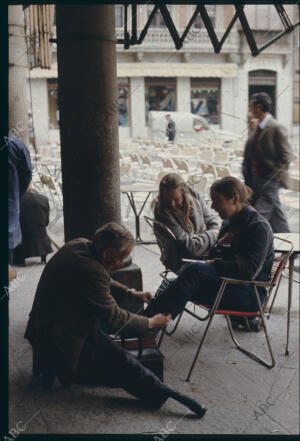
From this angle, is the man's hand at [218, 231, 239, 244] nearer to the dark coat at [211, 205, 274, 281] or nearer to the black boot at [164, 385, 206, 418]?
the dark coat at [211, 205, 274, 281]

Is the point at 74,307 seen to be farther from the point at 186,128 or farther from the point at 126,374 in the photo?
the point at 186,128

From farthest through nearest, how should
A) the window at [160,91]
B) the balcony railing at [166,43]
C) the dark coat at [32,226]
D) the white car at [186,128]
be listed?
the window at [160,91] → the balcony railing at [166,43] → the white car at [186,128] → the dark coat at [32,226]

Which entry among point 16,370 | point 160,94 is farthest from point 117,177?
point 160,94

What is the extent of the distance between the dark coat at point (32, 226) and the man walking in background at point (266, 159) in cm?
224

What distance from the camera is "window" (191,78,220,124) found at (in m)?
16.3

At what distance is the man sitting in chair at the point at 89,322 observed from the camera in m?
2.88

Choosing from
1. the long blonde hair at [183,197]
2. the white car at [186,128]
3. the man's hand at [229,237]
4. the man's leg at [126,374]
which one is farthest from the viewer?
the white car at [186,128]

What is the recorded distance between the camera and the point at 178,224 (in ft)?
13.8

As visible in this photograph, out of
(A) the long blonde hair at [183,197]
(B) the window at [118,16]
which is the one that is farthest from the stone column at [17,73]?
(A) the long blonde hair at [183,197]

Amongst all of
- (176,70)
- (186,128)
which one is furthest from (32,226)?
(176,70)

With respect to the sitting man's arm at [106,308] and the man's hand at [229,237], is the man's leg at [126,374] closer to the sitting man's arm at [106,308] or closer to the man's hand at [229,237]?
the sitting man's arm at [106,308]

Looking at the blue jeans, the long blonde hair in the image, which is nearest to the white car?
the long blonde hair

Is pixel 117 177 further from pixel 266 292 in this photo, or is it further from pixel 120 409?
pixel 120 409

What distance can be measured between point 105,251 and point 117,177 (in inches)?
44.6
